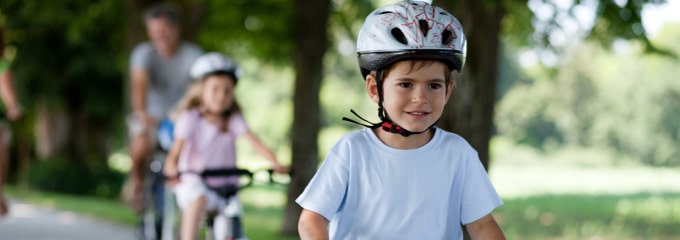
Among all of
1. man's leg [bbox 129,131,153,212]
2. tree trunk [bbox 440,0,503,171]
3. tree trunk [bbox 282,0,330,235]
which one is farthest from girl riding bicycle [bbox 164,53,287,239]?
tree trunk [bbox 282,0,330,235]

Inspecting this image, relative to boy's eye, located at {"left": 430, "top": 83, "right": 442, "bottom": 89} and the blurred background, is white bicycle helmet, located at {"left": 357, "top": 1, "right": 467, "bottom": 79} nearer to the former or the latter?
boy's eye, located at {"left": 430, "top": 83, "right": 442, "bottom": 89}

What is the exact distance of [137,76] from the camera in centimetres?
920

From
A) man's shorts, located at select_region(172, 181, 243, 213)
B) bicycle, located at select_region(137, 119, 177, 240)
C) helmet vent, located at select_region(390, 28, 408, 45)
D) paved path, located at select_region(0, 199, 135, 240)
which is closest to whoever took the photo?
helmet vent, located at select_region(390, 28, 408, 45)

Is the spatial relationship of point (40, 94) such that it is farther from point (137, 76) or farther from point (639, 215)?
point (137, 76)

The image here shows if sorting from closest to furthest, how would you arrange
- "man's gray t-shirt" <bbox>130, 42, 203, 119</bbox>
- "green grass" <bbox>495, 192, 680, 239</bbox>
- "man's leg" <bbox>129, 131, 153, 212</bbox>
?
"man's gray t-shirt" <bbox>130, 42, 203, 119</bbox> < "man's leg" <bbox>129, 131, 153, 212</bbox> < "green grass" <bbox>495, 192, 680, 239</bbox>

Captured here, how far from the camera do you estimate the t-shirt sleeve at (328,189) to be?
387 cm

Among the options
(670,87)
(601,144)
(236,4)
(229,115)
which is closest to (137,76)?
(229,115)

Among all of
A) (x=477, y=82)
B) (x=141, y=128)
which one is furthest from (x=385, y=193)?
(x=141, y=128)

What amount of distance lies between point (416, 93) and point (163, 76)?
5.60 metres

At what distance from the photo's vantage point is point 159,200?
8.94 m

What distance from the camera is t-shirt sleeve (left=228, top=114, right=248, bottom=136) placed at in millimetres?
7395

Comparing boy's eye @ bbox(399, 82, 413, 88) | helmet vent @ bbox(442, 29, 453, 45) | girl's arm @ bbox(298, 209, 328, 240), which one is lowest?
girl's arm @ bbox(298, 209, 328, 240)

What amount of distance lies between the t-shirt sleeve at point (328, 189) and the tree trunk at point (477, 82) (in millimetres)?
4279

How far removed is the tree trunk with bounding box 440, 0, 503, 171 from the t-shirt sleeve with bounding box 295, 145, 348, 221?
4.28 m
